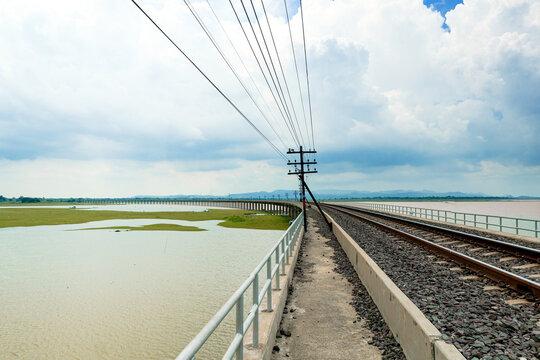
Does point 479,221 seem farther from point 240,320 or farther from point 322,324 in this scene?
point 240,320

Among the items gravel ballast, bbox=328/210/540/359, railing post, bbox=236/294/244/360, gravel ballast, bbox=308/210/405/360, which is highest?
railing post, bbox=236/294/244/360

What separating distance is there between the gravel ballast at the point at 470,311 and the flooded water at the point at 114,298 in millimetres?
5644

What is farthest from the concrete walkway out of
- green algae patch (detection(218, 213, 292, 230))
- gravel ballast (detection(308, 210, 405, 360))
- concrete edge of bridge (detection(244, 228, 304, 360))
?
green algae patch (detection(218, 213, 292, 230))

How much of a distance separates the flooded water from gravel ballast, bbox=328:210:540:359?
564cm

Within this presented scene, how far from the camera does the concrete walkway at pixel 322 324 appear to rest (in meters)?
5.25

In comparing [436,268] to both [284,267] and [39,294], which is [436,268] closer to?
[284,267]

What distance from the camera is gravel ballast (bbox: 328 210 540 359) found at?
15.1 ft

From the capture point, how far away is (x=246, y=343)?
4.74 m

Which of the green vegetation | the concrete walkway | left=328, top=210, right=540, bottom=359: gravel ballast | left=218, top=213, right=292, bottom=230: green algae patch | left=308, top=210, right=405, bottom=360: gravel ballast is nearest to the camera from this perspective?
left=328, top=210, right=540, bottom=359: gravel ballast

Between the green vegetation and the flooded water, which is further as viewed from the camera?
the green vegetation

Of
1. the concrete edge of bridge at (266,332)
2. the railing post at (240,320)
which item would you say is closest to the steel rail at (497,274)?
the concrete edge of bridge at (266,332)

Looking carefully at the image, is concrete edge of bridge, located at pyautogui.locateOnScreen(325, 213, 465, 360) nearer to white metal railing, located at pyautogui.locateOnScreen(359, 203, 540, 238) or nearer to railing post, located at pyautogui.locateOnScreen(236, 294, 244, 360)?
railing post, located at pyautogui.locateOnScreen(236, 294, 244, 360)

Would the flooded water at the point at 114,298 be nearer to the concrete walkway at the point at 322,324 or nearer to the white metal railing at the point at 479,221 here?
the concrete walkway at the point at 322,324

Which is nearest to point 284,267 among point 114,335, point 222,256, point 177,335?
point 177,335
